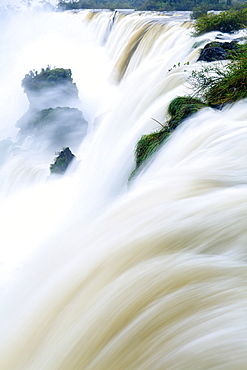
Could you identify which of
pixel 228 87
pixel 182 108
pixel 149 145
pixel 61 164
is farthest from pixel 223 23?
pixel 149 145

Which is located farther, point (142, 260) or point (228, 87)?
point (228, 87)

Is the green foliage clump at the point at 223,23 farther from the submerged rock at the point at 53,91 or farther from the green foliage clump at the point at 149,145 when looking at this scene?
the green foliage clump at the point at 149,145

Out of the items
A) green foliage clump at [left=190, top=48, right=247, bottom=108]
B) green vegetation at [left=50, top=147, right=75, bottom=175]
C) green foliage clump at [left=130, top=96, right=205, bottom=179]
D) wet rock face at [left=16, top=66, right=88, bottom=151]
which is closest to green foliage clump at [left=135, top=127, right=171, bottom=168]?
green foliage clump at [left=130, top=96, right=205, bottom=179]

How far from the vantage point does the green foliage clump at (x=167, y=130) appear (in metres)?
4.88

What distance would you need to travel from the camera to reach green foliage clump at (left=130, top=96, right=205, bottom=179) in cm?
488

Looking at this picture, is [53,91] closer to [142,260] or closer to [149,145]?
[149,145]

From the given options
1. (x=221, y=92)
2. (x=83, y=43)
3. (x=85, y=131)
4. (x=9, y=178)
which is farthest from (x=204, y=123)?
(x=83, y=43)

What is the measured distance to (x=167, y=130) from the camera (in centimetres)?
502

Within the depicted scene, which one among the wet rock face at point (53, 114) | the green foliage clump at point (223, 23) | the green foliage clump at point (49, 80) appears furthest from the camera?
the green foliage clump at point (49, 80)

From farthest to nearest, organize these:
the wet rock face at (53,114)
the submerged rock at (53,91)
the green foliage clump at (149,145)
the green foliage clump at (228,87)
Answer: the submerged rock at (53,91)
the wet rock face at (53,114)
the green foliage clump at (149,145)
the green foliage clump at (228,87)

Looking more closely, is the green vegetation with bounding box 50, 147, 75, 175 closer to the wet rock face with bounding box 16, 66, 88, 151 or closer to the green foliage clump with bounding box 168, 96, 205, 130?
the wet rock face with bounding box 16, 66, 88, 151

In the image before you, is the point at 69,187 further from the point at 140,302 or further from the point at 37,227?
the point at 140,302

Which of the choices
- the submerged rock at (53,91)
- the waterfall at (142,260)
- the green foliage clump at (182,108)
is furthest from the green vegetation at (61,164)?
the submerged rock at (53,91)

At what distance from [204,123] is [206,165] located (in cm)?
105
